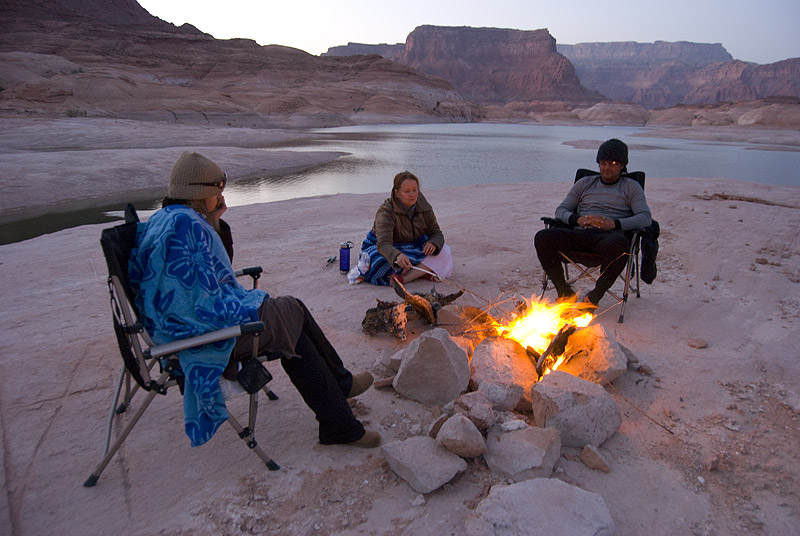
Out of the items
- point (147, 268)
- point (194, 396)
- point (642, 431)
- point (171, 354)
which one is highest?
point (147, 268)

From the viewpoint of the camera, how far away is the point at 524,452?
7.89 ft

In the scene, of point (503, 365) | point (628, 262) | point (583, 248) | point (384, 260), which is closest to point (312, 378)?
point (503, 365)

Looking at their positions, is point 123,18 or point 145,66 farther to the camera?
point 123,18

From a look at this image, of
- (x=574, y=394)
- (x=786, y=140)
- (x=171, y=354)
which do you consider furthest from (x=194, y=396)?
(x=786, y=140)

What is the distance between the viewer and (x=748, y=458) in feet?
8.30

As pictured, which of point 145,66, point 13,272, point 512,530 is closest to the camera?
point 512,530

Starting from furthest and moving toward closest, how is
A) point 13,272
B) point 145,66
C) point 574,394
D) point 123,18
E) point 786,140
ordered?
point 123,18 < point 145,66 < point 786,140 < point 13,272 < point 574,394

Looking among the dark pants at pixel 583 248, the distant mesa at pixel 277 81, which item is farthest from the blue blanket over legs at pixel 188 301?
the distant mesa at pixel 277 81

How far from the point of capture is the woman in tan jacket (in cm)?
487

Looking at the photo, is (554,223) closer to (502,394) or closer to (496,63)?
(502,394)

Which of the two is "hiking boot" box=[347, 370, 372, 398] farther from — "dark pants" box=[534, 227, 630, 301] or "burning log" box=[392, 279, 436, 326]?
"dark pants" box=[534, 227, 630, 301]

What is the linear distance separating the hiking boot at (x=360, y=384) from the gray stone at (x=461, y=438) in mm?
599

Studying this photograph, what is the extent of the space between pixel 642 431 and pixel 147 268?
2.68 metres

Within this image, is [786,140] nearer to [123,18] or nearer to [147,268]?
[147,268]
